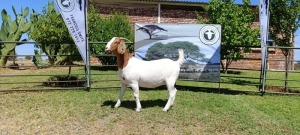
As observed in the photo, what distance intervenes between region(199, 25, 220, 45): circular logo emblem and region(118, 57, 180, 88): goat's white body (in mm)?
2454

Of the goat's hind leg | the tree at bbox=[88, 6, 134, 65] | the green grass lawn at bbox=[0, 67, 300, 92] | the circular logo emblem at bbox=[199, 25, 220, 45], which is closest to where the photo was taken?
the goat's hind leg

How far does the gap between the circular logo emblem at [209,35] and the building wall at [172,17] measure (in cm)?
991

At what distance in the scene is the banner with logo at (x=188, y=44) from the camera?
903 cm

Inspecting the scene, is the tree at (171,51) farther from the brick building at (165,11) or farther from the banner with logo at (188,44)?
the brick building at (165,11)

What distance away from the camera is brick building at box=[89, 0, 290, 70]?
1858 centimetres

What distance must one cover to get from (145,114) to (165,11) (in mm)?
13469

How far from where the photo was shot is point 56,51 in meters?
18.9

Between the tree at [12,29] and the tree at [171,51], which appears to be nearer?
the tree at [171,51]

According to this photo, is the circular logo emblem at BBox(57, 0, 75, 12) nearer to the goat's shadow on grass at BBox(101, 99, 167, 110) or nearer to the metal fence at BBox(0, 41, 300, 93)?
the metal fence at BBox(0, 41, 300, 93)

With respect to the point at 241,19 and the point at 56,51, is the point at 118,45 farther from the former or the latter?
the point at 56,51

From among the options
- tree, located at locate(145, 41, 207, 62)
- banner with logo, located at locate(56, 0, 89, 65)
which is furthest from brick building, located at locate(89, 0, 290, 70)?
banner with logo, located at locate(56, 0, 89, 65)

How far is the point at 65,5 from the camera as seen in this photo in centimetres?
810

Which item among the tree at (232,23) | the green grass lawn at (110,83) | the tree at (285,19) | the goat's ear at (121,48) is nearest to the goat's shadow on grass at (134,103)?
the goat's ear at (121,48)

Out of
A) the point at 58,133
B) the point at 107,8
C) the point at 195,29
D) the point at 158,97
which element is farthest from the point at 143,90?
the point at 107,8
